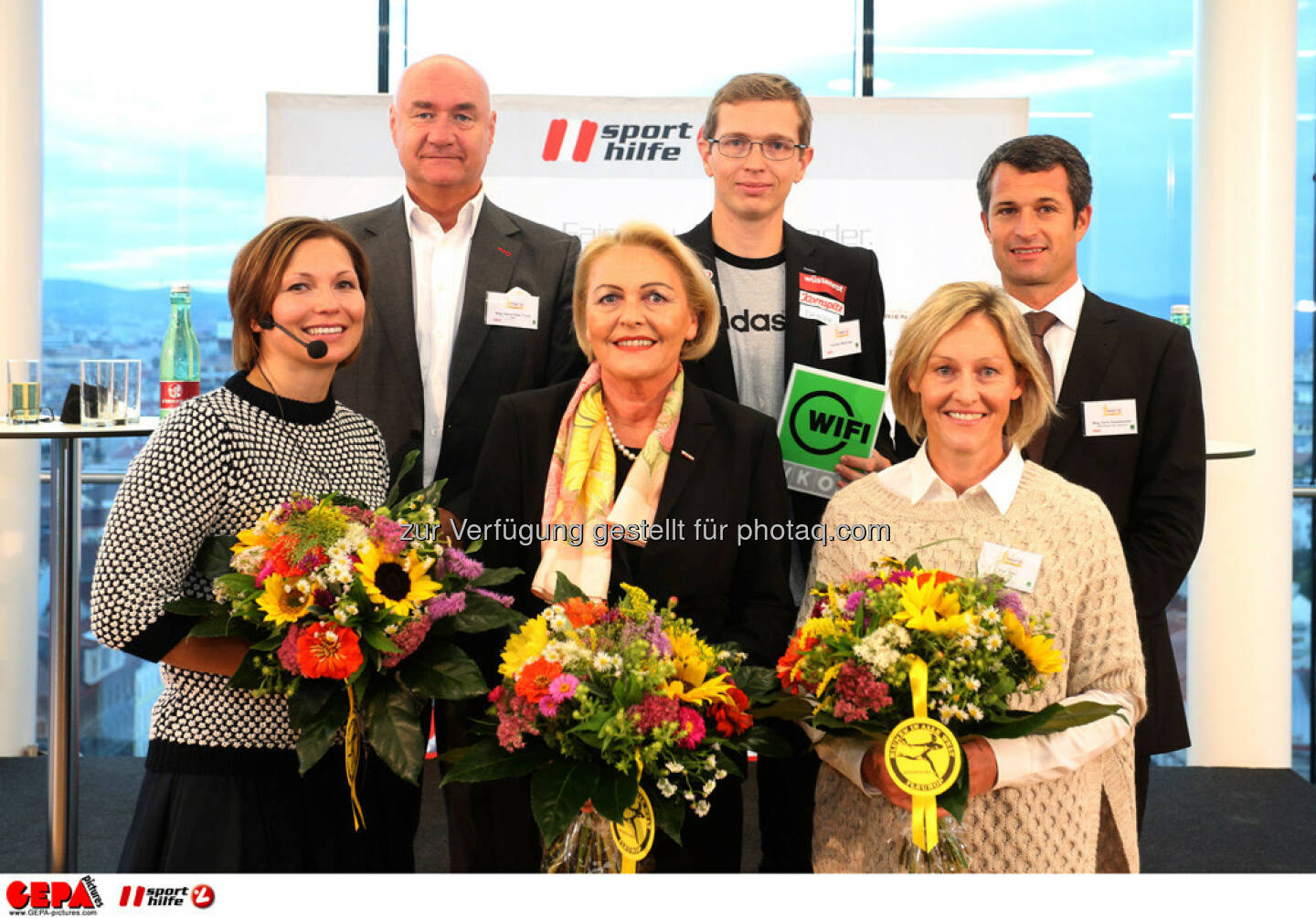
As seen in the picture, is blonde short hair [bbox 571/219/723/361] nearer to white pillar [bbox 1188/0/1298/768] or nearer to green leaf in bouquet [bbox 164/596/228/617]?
green leaf in bouquet [bbox 164/596/228/617]

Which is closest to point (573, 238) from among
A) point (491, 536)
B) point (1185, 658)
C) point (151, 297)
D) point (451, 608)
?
point (491, 536)

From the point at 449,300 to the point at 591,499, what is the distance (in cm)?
118

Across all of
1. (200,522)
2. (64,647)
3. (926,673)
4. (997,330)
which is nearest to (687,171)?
(997,330)

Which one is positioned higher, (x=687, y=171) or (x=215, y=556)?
(x=687, y=171)

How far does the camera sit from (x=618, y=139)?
489cm

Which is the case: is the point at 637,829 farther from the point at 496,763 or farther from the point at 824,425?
the point at 824,425

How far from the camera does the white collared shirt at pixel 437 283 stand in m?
3.49

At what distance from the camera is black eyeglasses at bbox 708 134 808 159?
328 centimetres

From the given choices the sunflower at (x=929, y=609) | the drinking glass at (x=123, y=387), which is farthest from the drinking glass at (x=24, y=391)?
the sunflower at (x=929, y=609)

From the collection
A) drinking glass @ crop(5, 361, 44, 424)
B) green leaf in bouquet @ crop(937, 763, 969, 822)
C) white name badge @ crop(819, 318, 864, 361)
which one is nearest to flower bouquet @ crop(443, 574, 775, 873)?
green leaf in bouquet @ crop(937, 763, 969, 822)

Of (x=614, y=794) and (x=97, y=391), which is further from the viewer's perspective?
(x=97, y=391)

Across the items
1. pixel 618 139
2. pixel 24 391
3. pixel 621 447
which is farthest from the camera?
pixel 618 139

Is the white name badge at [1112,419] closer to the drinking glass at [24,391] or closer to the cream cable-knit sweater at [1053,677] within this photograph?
the cream cable-knit sweater at [1053,677]

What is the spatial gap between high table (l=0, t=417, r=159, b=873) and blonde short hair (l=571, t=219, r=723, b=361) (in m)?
1.63
